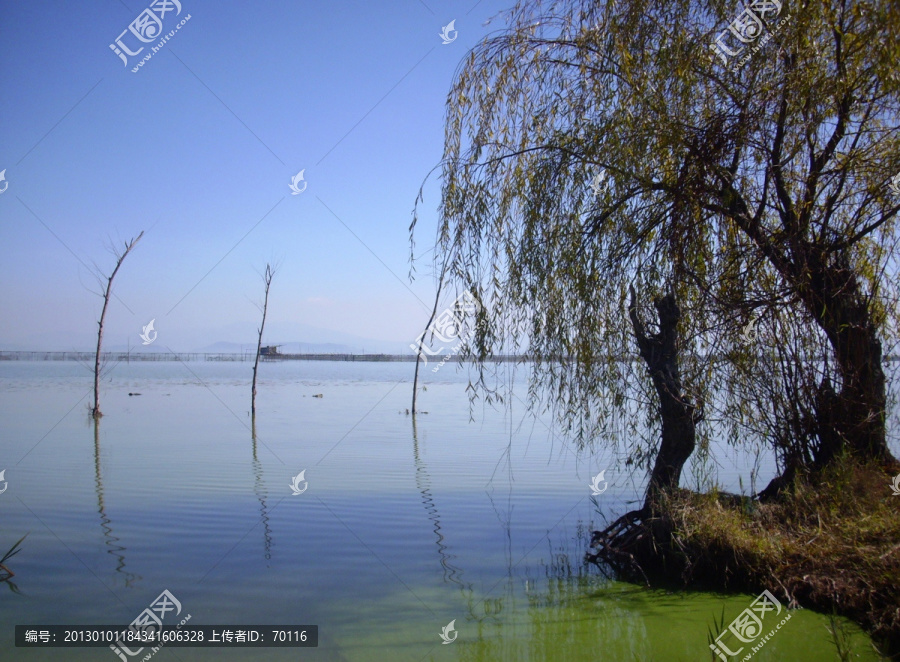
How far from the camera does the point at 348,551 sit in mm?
5867

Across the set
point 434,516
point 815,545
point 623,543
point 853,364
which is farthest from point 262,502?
point 853,364

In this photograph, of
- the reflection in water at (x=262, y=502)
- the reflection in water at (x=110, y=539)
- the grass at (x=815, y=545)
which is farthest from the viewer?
the reflection in water at (x=262, y=502)

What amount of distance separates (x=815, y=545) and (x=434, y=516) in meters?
3.84

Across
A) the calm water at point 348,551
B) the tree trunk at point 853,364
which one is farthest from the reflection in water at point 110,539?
the tree trunk at point 853,364

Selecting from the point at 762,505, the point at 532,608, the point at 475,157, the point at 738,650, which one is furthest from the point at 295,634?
the point at 475,157

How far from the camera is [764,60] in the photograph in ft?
15.4

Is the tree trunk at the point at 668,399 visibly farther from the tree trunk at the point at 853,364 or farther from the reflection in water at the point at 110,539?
the reflection in water at the point at 110,539

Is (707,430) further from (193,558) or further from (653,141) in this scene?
(193,558)

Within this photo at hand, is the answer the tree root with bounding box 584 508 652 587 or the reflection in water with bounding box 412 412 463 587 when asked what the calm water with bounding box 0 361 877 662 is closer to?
the reflection in water with bounding box 412 412 463 587

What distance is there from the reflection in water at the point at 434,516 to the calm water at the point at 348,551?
0.03 metres

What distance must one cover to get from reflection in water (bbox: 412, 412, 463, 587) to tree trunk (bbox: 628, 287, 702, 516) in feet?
5.38

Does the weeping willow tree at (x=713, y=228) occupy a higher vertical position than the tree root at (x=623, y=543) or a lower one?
higher

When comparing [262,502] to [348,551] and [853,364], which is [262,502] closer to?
[348,551]

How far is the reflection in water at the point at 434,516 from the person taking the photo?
210 inches
